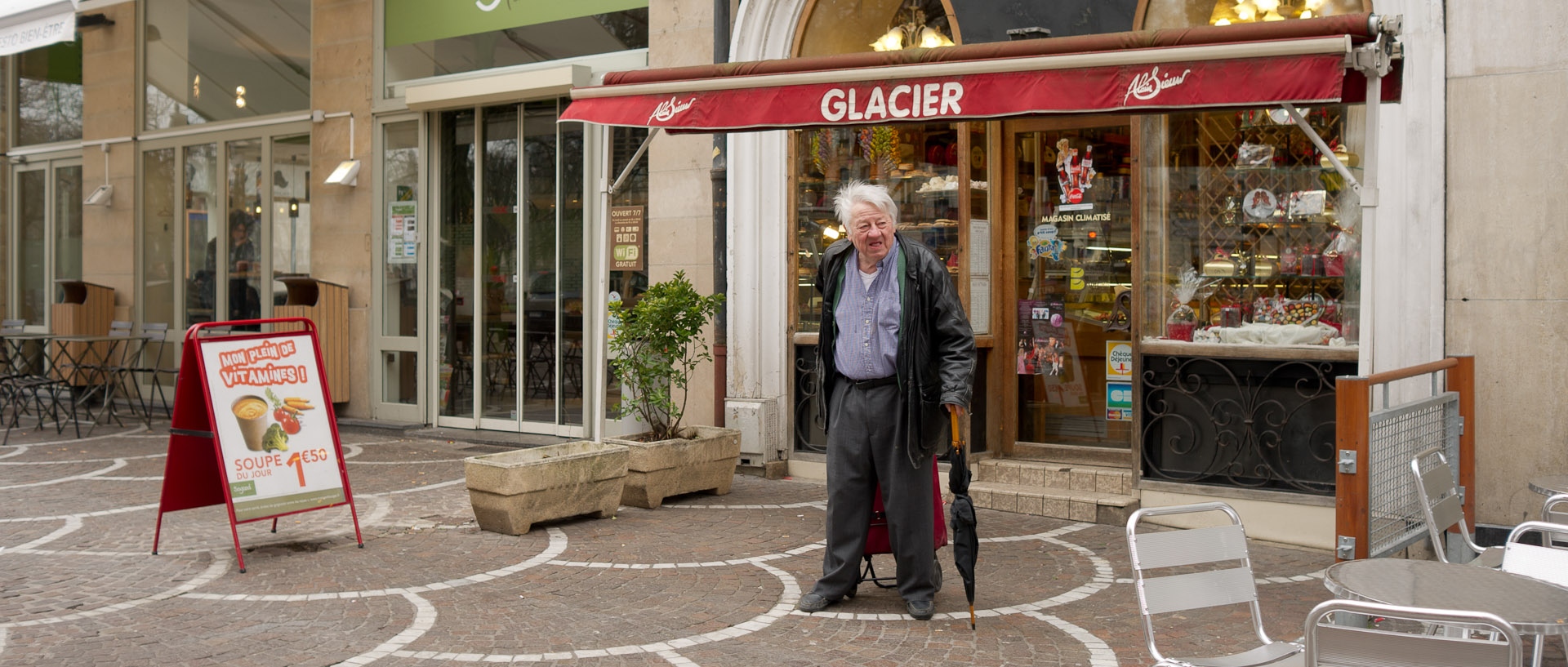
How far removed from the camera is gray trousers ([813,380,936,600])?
5035 mm

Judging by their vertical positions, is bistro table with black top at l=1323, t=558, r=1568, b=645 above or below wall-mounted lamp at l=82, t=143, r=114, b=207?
below

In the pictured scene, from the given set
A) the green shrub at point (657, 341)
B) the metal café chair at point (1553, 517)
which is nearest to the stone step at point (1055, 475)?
the green shrub at point (657, 341)

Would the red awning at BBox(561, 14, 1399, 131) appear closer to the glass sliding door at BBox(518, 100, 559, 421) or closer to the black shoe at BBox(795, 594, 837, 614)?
the black shoe at BBox(795, 594, 837, 614)

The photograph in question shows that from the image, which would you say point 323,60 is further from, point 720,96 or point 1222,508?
point 1222,508

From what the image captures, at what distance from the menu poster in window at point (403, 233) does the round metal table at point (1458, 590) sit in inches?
376

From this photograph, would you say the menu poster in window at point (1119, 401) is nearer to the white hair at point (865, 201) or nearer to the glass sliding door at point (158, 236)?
the white hair at point (865, 201)

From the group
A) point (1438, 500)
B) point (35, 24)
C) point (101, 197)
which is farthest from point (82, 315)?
point (1438, 500)

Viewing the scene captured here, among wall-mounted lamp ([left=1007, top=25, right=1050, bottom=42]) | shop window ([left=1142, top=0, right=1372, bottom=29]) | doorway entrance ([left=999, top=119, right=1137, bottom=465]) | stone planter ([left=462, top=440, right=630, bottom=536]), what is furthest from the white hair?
doorway entrance ([left=999, top=119, right=1137, bottom=465])

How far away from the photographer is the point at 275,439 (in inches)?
244

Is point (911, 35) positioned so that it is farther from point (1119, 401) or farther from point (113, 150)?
point (113, 150)

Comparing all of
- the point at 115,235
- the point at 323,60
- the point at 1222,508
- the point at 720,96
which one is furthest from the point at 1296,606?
the point at 115,235

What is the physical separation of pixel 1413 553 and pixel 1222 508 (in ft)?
11.1

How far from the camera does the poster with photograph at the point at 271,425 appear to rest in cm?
599

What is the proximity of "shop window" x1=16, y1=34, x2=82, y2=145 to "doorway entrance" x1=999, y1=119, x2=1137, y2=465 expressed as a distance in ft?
40.5
